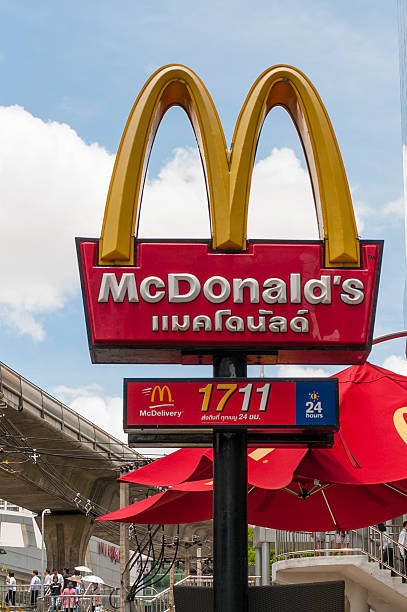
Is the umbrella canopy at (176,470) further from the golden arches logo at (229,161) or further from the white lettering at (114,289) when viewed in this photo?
the golden arches logo at (229,161)

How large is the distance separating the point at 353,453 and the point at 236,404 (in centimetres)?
251

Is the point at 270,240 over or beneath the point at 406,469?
over

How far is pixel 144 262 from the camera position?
33.0 feet

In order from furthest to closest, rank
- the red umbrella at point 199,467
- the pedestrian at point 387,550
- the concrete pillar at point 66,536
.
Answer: the concrete pillar at point 66,536, the pedestrian at point 387,550, the red umbrella at point 199,467

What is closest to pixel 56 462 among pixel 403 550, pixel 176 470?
pixel 403 550

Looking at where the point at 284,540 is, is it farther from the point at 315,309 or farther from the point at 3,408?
the point at 315,309

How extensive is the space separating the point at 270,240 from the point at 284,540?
19.0 metres

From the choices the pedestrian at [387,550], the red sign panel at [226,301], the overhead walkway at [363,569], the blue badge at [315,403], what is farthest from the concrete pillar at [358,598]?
the blue badge at [315,403]

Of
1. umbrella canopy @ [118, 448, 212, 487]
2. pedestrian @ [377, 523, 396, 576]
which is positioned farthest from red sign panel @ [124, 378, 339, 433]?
pedestrian @ [377, 523, 396, 576]

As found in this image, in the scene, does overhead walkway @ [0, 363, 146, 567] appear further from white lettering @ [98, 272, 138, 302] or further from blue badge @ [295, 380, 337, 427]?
blue badge @ [295, 380, 337, 427]

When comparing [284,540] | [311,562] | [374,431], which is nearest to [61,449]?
[284,540]

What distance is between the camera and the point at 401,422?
11.8 metres

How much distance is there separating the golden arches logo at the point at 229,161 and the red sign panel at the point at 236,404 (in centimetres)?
158

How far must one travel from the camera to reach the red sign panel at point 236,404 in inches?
373
